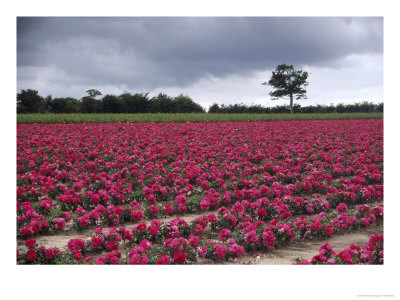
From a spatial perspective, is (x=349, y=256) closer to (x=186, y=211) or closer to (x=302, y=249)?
(x=302, y=249)

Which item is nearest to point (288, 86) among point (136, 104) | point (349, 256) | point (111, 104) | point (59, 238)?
point (349, 256)

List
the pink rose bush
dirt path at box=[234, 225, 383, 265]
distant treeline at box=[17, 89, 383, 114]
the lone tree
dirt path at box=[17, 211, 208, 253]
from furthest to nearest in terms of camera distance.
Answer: distant treeline at box=[17, 89, 383, 114] → the lone tree → dirt path at box=[17, 211, 208, 253] → dirt path at box=[234, 225, 383, 265] → the pink rose bush

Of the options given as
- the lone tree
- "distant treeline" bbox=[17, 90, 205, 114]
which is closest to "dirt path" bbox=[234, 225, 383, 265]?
the lone tree

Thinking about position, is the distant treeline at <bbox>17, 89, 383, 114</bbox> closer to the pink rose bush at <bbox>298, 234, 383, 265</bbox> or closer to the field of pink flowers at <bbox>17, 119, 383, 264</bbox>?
the field of pink flowers at <bbox>17, 119, 383, 264</bbox>

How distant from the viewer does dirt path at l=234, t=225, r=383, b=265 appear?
3760mm

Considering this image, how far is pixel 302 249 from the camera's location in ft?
13.1

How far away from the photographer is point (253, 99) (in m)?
6.39

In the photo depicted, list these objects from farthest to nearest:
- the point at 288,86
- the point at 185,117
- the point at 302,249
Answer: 1. the point at 185,117
2. the point at 288,86
3. the point at 302,249

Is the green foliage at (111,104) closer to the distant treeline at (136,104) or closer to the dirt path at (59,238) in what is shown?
the distant treeline at (136,104)

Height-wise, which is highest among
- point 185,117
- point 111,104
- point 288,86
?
point 111,104

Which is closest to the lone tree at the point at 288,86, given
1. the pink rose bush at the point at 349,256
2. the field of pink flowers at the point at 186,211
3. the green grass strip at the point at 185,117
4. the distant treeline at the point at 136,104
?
the field of pink flowers at the point at 186,211

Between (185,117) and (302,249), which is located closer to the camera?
(302,249)
